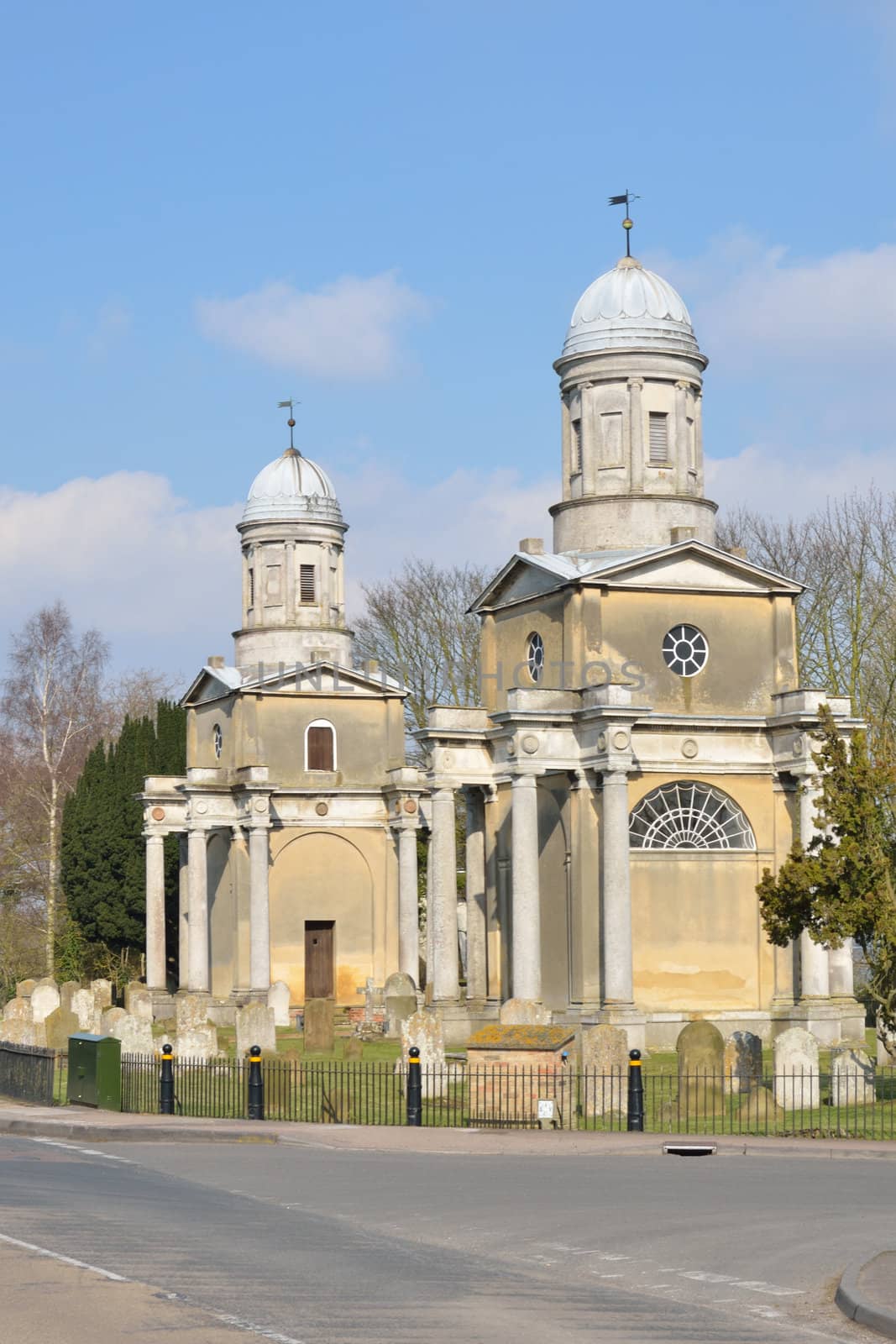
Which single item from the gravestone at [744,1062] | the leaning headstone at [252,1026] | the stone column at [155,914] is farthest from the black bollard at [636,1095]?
the stone column at [155,914]

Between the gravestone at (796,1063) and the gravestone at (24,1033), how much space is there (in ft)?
52.5

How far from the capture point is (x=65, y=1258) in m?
12.4

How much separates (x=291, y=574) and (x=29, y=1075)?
2925 centimetres

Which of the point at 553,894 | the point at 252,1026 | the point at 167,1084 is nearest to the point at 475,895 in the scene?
the point at 553,894

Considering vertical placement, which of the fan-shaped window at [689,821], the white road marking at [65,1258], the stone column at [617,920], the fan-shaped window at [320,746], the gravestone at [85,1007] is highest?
the fan-shaped window at [320,746]

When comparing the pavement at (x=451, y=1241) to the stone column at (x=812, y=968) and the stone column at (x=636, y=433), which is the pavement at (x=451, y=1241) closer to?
the stone column at (x=812, y=968)

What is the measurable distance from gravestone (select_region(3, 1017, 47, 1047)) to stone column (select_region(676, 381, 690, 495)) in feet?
55.2

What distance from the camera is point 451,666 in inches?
2594

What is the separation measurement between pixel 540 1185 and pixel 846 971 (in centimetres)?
2119

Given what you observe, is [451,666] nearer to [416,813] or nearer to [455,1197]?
[416,813]

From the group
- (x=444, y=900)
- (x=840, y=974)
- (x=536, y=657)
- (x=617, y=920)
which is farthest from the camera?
(x=536, y=657)

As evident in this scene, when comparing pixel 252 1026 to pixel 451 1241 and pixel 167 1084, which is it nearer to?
pixel 167 1084

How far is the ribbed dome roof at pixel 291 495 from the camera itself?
57375mm

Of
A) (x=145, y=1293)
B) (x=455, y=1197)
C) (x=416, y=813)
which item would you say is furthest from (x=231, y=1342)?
(x=416, y=813)
